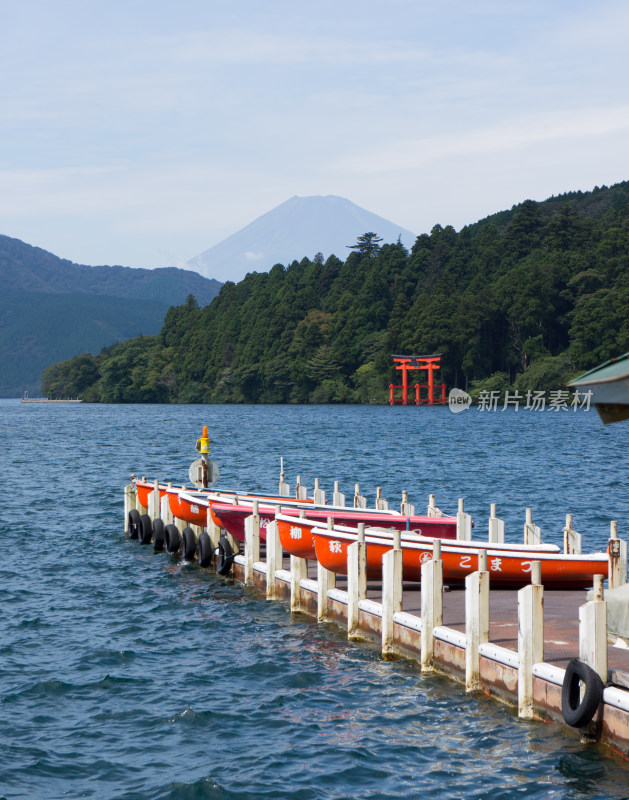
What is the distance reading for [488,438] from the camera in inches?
3214

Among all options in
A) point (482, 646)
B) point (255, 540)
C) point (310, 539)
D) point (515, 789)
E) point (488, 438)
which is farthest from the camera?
point (488, 438)

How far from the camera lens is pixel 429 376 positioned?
15262 centimetres

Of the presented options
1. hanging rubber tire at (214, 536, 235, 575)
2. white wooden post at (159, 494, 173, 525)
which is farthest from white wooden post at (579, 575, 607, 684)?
white wooden post at (159, 494, 173, 525)

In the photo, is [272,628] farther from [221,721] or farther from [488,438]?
[488,438]

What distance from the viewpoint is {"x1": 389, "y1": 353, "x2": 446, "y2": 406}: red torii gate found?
152375 millimetres

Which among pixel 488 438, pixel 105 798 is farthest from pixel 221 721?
pixel 488 438

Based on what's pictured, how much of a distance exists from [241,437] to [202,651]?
2667 inches

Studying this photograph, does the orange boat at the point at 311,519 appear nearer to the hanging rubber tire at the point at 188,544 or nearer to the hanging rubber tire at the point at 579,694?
the hanging rubber tire at the point at 188,544

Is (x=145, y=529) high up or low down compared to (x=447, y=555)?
down

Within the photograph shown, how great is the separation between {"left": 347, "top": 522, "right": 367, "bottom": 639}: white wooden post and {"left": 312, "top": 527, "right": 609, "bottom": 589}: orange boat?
772 mm

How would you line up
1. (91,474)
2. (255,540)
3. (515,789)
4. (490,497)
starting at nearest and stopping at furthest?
(515,789), (255,540), (490,497), (91,474)

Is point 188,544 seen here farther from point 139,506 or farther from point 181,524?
point 139,506

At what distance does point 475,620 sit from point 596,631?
2.32 metres

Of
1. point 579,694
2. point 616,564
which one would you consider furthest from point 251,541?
point 579,694
